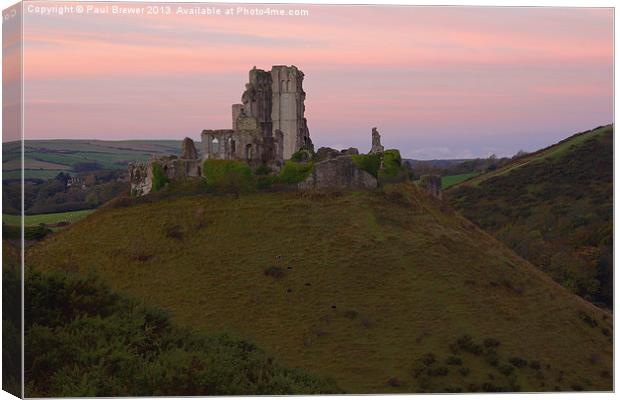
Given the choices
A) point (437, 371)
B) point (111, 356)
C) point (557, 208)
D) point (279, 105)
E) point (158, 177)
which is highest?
point (279, 105)

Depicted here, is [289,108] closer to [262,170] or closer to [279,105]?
[279,105]

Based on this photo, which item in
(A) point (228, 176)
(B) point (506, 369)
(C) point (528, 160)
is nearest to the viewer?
(B) point (506, 369)

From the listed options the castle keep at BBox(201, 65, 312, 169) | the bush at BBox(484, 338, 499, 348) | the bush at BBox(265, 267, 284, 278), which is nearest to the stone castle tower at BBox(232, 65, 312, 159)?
the castle keep at BBox(201, 65, 312, 169)

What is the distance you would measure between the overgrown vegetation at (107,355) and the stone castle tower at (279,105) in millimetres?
19334

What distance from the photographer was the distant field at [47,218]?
3222 cm

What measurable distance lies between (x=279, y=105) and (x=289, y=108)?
473 millimetres

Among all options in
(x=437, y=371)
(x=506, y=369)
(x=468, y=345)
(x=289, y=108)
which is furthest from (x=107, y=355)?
(x=289, y=108)

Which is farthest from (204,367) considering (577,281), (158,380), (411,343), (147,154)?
(577,281)

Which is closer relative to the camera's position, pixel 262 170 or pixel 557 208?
pixel 262 170

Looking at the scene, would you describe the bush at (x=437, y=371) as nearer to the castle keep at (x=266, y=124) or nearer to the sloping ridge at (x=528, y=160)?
the castle keep at (x=266, y=124)

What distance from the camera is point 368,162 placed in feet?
166

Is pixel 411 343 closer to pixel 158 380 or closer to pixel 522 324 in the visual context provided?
pixel 522 324

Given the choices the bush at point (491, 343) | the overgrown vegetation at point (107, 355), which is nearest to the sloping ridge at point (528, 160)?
the bush at point (491, 343)

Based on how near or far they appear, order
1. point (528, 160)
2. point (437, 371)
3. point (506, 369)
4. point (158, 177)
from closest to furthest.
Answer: point (437, 371), point (506, 369), point (158, 177), point (528, 160)
